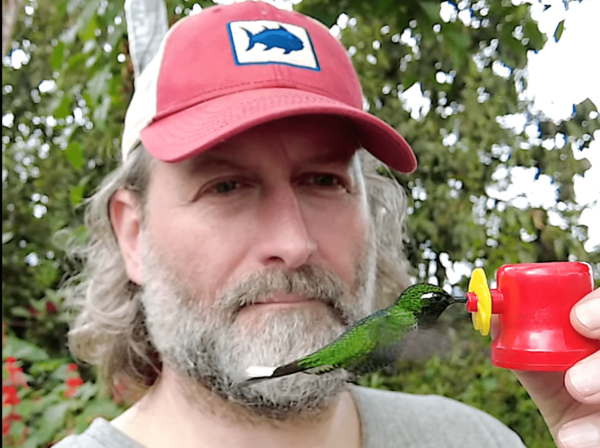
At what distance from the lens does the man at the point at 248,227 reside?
1.13 metres

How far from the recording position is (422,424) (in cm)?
141

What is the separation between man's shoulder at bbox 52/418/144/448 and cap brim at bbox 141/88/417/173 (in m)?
0.57

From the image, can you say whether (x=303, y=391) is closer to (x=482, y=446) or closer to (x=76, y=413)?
(x=482, y=446)

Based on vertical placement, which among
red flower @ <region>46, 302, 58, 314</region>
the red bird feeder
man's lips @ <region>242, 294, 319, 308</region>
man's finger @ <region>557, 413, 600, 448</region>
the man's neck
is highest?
Result: the red bird feeder

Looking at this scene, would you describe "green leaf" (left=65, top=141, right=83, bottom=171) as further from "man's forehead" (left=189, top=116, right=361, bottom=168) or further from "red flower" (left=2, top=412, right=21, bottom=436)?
"man's forehead" (left=189, top=116, right=361, bottom=168)

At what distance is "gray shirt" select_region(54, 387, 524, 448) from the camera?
1341mm

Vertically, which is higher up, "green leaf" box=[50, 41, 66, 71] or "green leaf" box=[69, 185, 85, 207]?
"green leaf" box=[50, 41, 66, 71]

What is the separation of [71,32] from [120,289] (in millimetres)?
1046

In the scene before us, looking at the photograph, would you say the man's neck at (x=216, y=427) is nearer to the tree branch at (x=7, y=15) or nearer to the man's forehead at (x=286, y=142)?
the man's forehead at (x=286, y=142)

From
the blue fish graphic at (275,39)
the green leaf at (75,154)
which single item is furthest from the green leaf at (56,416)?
the blue fish graphic at (275,39)

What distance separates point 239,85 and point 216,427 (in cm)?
70

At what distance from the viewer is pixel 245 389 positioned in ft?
3.77

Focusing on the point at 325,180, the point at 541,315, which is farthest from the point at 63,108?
the point at 541,315

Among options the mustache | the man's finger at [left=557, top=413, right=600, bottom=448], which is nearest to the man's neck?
the mustache
